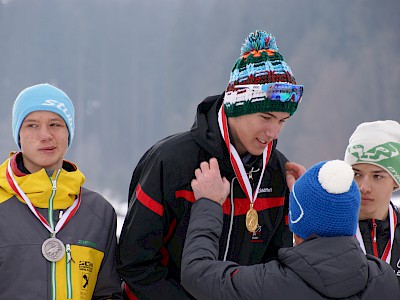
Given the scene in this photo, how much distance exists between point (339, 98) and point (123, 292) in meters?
4.47

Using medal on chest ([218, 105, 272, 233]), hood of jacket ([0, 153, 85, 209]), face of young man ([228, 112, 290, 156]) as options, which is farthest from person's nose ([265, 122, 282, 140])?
hood of jacket ([0, 153, 85, 209])

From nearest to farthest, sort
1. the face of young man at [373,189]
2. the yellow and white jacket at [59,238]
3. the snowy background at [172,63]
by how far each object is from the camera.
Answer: the yellow and white jacket at [59,238] < the face of young man at [373,189] < the snowy background at [172,63]

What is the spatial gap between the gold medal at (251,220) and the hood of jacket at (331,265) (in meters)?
0.36

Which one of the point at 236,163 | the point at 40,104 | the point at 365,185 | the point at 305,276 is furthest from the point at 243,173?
the point at 40,104

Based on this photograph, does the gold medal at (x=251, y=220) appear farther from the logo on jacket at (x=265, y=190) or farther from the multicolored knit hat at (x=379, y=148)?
the multicolored knit hat at (x=379, y=148)

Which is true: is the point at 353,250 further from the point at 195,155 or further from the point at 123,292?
the point at 123,292

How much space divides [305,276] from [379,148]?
87cm

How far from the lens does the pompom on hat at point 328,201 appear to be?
4.23 feet

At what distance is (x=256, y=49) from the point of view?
5.46ft

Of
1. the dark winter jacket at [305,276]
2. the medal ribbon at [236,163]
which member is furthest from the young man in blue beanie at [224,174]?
the dark winter jacket at [305,276]

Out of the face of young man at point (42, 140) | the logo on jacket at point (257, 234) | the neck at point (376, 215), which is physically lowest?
the neck at point (376, 215)

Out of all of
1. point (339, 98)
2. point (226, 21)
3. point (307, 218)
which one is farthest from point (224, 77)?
point (307, 218)

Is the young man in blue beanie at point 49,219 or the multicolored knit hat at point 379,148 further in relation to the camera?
the multicolored knit hat at point 379,148

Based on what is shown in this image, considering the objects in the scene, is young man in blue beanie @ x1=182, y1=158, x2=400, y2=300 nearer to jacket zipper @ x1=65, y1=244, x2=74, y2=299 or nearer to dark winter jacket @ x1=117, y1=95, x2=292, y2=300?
dark winter jacket @ x1=117, y1=95, x2=292, y2=300
